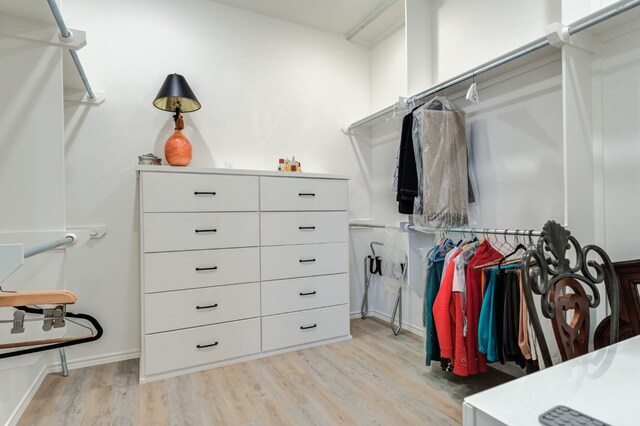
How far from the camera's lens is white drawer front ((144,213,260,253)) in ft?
7.09

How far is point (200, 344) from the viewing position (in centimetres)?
228

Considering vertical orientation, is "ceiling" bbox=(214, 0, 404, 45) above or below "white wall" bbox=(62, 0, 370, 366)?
above

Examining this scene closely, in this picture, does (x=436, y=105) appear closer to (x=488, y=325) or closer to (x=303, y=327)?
(x=488, y=325)

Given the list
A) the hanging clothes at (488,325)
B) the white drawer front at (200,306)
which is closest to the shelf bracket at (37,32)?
the white drawer front at (200,306)

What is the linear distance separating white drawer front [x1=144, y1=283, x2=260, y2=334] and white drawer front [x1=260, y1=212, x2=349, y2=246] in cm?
38

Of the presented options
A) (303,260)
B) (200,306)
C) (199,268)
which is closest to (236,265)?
(199,268)

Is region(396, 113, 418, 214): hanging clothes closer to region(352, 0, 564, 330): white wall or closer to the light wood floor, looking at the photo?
region(352, 0, 564, 330): white wall

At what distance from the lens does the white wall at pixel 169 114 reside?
243 centimetres

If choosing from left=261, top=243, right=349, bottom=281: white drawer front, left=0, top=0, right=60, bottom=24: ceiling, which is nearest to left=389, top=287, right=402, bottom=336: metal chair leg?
left=261, top=243, right=349, bottom=281: white drawer front

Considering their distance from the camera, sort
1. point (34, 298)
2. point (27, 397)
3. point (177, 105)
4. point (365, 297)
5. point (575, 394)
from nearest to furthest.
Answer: point (575, 394) → point (34, 298) → point (27, 397) → point (177, 105) → point (365, 297)

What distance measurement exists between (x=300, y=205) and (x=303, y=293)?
672 mm

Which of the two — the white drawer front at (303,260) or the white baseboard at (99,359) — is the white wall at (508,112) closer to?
the white drawer front at (303,260)

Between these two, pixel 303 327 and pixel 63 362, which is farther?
pixel 303 327

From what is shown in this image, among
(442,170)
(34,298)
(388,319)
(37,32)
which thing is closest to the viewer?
(34,298)
